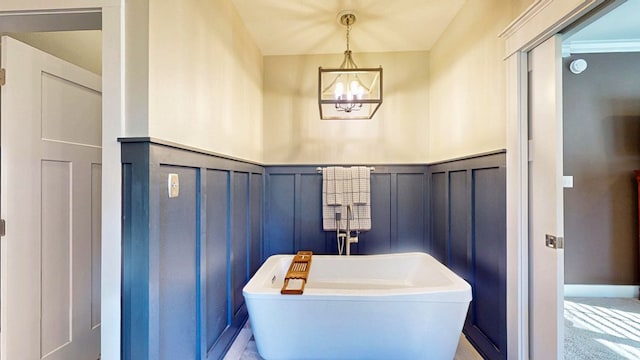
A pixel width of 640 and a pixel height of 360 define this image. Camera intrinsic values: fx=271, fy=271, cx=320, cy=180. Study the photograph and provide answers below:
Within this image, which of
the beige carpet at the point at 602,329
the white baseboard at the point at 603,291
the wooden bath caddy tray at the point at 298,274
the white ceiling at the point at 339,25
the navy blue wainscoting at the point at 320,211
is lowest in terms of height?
the beige carpet at the point at 602,329

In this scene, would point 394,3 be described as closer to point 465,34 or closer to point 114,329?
point 465,34

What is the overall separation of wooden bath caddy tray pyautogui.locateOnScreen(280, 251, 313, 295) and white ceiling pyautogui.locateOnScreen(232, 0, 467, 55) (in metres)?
2.13

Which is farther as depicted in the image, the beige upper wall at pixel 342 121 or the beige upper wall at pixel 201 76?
the beige upper wall at pixel 342 121

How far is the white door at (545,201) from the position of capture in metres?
1.40

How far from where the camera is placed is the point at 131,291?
119cm

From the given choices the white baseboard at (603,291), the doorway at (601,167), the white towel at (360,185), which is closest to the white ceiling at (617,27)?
the doorway at (601,167)

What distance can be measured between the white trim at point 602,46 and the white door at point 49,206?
4445 millimetres

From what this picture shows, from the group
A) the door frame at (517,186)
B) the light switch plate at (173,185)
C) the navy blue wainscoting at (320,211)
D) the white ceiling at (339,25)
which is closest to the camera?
the light switch plate at (173,185)

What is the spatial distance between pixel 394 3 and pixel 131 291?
259cm

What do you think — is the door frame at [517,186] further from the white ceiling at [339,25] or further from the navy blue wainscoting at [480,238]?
the white ceiling at [339,25]

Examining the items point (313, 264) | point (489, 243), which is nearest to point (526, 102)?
point (489, 243)

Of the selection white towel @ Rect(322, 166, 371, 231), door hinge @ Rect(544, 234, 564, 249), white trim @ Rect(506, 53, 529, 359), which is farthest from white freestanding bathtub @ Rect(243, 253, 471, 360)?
white towel @ Rect(322, 166, 371, 231)

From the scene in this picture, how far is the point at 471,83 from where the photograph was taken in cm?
212

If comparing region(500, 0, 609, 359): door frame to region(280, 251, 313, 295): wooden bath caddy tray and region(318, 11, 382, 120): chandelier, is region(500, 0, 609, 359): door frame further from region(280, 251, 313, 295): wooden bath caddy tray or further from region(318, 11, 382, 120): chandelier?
region(280, 251, 313, 295): wooden bath caddy tray
